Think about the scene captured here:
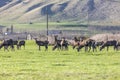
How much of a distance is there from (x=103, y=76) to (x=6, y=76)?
197 inches

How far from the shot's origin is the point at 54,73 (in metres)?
25.2

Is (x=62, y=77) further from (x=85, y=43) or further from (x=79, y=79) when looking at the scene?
(x=85, y=43)

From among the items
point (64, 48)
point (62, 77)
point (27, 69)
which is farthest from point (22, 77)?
point (64, 48)

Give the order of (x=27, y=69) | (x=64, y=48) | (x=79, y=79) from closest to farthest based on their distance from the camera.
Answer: (x=79, y=79)
(x=27, y=69)
(x=64, y=48)

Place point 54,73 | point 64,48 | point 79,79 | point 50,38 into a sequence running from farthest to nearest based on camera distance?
1. point 50,38
2. point 64,48
3. point 54,73
4. point 79,79

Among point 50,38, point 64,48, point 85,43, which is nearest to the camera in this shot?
point 85,43

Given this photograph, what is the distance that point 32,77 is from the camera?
23.5m

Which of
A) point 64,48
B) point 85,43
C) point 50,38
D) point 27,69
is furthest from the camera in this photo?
point 50,38

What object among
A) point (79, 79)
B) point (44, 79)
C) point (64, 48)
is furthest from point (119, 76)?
point (64, 48)

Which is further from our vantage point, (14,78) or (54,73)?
(54,73)

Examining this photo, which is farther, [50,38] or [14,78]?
[50,38]

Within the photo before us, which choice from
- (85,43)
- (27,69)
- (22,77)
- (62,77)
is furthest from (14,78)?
(85,43)

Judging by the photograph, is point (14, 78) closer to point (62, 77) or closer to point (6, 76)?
point (6, 76)

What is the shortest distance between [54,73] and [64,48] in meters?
33.5
